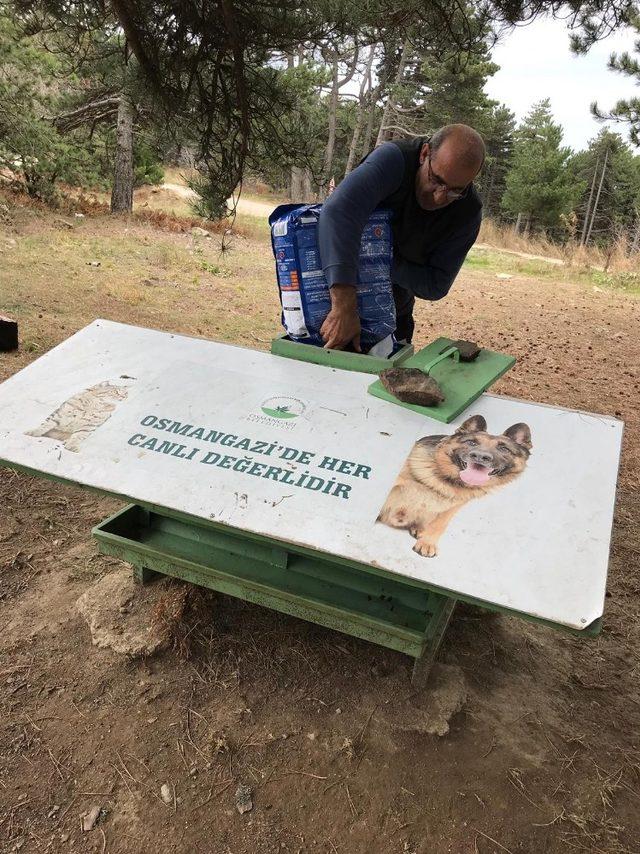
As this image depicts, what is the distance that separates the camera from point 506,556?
1.45m

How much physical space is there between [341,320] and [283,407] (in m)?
0.58

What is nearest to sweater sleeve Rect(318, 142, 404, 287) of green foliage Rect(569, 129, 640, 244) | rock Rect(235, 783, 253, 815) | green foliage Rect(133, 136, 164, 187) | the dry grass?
rock Rect(235, 783, 253, 815)

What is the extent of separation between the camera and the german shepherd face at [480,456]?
167 cm

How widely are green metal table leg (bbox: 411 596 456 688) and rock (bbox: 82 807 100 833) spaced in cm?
100

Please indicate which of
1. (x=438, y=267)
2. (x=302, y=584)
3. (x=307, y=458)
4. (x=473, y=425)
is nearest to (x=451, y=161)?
(x=438, y=267)

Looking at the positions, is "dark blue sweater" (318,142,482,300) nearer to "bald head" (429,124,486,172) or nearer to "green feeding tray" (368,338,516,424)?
"bald head" (429,124,486,172)

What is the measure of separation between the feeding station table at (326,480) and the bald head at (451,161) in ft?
2.63

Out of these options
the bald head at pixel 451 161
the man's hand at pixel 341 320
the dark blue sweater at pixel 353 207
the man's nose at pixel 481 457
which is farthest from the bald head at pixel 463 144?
the man's nose at pixel 481 457

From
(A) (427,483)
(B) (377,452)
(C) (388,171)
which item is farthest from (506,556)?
(C) (388,171)

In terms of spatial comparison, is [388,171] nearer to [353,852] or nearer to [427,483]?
[427,483]

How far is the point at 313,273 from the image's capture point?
2.46m

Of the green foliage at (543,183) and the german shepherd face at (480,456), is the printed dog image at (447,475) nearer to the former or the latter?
the german shepherd face at (480,456)

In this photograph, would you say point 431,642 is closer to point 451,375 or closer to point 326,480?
point 326,480

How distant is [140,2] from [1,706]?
3.48 metres
